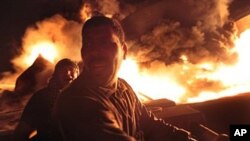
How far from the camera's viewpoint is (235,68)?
8859 mm

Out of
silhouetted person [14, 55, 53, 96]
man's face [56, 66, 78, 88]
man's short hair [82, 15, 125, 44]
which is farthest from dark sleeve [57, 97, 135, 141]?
silhouetted person [14, 55, 53, 96]

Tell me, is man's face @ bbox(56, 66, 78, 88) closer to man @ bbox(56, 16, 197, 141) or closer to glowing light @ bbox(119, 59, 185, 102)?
man @ bbox(56, 16, 197, 141)

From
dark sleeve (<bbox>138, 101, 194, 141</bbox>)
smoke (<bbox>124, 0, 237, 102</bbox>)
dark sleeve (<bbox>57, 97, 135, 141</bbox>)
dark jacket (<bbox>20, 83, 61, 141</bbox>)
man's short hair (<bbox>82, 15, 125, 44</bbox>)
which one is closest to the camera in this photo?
dark sleeve (<bbox>57, 97, 135, 141</bbox>)

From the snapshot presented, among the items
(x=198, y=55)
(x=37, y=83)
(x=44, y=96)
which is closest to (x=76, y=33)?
(x=37, y=83)

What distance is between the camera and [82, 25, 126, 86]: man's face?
3822 millimetres

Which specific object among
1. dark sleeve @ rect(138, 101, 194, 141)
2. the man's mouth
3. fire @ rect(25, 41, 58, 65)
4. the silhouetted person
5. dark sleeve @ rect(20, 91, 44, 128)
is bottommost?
dark sleeve @ rect(138, 101, 194, 141)

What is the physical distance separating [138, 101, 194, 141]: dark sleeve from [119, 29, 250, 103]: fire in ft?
14.7

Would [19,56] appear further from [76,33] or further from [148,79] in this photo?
[148,79]

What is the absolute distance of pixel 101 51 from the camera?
12.7ft

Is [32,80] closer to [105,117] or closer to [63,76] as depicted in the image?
[63,76]

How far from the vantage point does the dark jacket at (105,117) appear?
335cm

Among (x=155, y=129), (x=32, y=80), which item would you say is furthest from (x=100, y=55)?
(x=32, y=80)

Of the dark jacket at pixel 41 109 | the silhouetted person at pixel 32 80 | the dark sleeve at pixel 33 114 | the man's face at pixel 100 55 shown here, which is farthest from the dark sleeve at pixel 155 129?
the silhouetted person at pixel 32 80

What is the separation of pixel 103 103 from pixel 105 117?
0.18 meters
